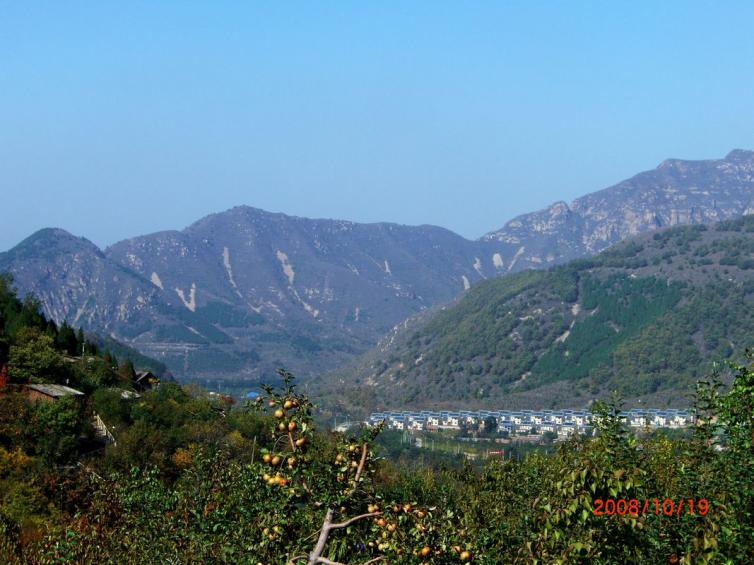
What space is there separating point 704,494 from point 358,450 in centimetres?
813

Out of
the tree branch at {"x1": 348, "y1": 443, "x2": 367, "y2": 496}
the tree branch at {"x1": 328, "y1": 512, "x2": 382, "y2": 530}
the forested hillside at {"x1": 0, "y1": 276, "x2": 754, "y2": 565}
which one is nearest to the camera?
the tree branch at {"x1": 328, "y1": 512, "x2": 382, "y2": 530}

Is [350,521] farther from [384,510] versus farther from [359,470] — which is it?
[384,510]

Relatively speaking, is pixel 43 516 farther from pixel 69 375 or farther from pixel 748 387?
pixel 69 375

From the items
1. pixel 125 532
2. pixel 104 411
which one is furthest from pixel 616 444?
pixel 104 411

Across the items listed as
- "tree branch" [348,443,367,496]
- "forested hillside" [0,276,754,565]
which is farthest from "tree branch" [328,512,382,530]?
"tree branch" [348,443,367,496]

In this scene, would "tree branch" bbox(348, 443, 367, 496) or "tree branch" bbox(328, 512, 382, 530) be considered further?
"tree branch" bbox(348, 443, 367, 496)
